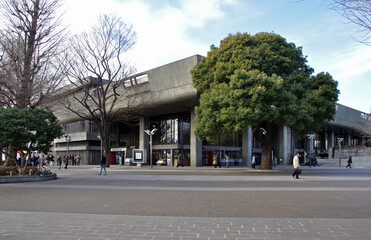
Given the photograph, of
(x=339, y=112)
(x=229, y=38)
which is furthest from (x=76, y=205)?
(x=339, y=112)

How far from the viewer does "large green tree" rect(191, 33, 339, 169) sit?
24.0 metres

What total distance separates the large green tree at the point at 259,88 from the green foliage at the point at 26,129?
38.3 feet

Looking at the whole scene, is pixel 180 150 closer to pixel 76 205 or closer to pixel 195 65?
pixel 195 65

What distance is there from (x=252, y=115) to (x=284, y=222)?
1661cm

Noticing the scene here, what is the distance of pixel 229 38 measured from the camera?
29312mm

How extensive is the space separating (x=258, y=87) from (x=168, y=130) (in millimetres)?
22598

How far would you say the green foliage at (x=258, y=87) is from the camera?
24031mm

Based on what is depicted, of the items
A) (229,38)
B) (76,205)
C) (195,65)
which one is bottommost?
(76,205)

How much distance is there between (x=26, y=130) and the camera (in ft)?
63.0

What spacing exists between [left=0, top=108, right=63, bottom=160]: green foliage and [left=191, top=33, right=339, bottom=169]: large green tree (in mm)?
11685

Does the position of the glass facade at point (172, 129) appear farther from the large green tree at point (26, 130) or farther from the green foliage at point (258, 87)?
the large green tree at point (26, 130)

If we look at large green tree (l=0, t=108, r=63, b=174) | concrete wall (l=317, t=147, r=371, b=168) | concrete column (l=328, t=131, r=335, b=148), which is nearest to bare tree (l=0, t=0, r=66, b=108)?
large green tree (l=0, t=108, r=63, b=174)

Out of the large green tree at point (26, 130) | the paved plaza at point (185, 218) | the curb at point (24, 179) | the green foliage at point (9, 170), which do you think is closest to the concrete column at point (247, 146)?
the curb at point (24, 179)

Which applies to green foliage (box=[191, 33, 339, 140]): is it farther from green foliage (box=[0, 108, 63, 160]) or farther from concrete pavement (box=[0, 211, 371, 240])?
concrete pavement (box=[0, 211, 371, 240])
